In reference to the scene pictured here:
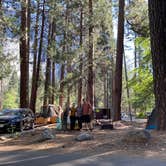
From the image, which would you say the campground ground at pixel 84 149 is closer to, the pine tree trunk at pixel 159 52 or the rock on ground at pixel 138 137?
the rock on ground at pixel 138 137

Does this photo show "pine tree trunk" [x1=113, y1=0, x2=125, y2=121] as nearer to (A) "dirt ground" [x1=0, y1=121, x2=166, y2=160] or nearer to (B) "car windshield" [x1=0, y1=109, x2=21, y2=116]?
(B) "car windshield" [x1=0, y1=109, x2=21, y2=116]

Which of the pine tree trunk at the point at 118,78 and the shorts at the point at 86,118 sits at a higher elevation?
the pine tree trunk at the point at 118,78

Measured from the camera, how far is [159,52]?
17.9 m

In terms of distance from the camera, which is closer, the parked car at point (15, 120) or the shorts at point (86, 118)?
the shorts at point (86, 118)

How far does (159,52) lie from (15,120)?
10934 millimetres

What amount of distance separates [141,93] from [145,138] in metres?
20.4

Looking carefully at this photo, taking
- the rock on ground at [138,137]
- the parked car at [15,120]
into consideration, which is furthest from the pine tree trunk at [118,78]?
the rock on ground at [138,137]

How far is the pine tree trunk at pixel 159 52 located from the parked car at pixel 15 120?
9.68 m

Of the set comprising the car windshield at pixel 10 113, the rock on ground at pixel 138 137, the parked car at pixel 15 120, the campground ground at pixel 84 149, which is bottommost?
the campground ground at pixel 84 149

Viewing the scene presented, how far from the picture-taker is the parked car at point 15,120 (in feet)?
83.1

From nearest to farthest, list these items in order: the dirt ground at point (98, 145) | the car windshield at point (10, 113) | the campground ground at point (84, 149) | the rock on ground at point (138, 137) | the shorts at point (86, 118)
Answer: the campground ground at point (84, 149)
the dirt ground at point (98, 145)
the rock on ground at point (138, 137)
the shorts at point (86, 118)
the car windshield at point (10, 113)

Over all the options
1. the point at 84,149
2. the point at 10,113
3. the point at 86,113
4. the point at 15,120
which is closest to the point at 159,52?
the point at 84,149

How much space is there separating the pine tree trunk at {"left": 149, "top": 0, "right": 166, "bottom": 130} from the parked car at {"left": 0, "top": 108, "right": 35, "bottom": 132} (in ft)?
31.8

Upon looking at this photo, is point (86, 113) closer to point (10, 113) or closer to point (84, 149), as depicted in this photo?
point (10, 113)
